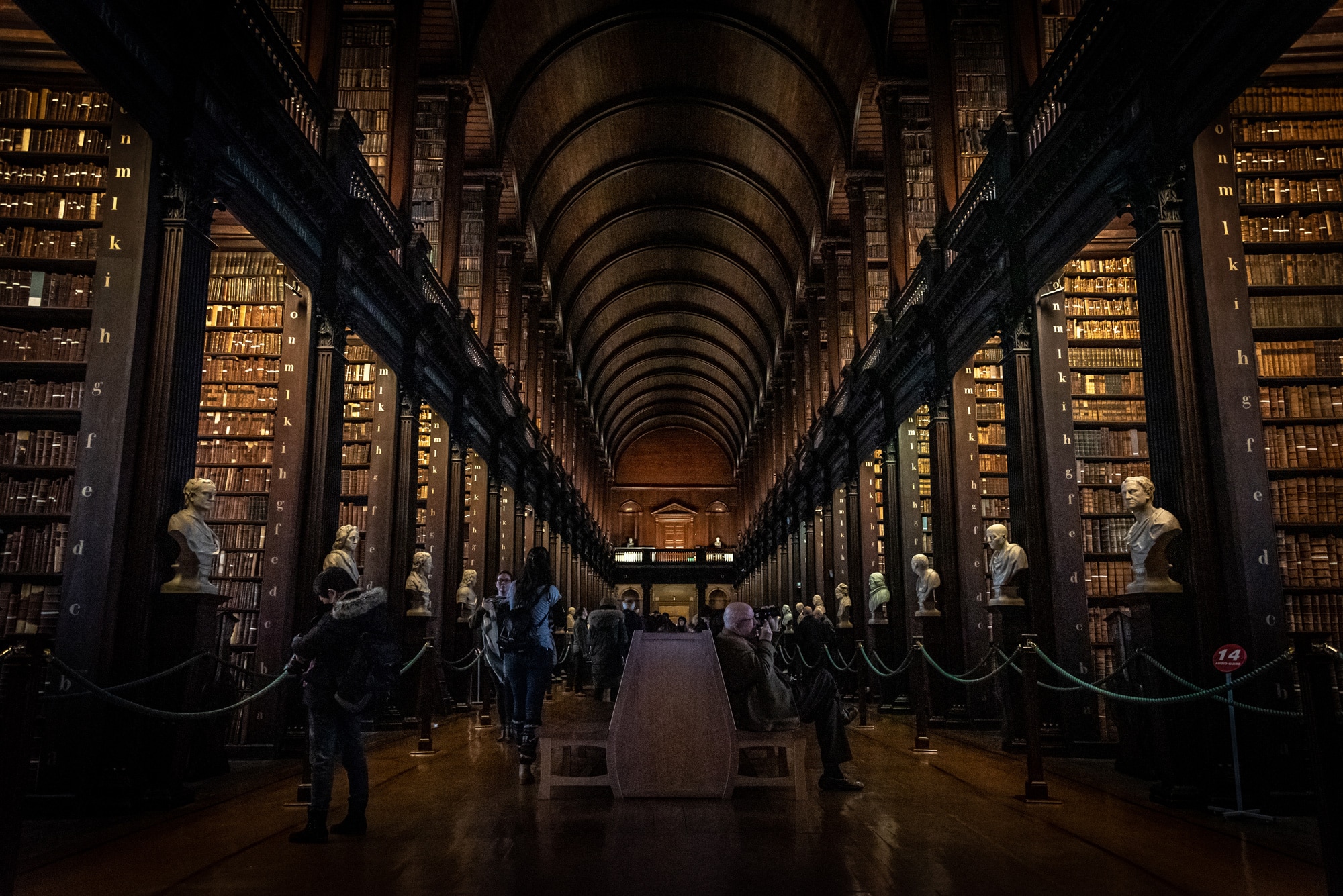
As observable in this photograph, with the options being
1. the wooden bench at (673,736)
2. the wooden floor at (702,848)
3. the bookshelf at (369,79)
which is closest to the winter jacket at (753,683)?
the wooden bench at (673,736)

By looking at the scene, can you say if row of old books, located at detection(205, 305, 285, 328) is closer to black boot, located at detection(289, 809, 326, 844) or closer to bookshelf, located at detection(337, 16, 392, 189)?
bookshelf, located at detection(337, 16, 392, 189)

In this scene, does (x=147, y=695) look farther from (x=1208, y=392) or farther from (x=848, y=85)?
(x=848, y=85)

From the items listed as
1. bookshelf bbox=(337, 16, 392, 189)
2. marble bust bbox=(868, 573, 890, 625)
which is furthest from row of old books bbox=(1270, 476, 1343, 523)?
bookshelf bbox=(337, 16, 392, 189)

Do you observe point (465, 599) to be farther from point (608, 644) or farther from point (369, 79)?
point (369, 79)

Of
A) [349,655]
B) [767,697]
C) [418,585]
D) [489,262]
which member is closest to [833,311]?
[489,262]

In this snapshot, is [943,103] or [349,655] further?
[943,103]

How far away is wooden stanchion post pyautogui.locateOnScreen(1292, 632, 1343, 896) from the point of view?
276cm

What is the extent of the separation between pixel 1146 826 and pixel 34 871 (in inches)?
177

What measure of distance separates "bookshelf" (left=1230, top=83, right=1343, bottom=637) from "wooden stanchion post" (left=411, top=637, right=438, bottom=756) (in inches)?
216

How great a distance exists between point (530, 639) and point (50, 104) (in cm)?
475

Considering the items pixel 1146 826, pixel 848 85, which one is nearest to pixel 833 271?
pixel 848 85

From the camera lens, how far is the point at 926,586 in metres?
9.63

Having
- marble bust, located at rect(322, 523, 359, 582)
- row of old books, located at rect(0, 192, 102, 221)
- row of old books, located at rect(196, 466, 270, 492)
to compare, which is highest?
row of old books, located at rect(0, 192, 102, 221)

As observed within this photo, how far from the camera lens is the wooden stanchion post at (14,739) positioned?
8.87 ft
